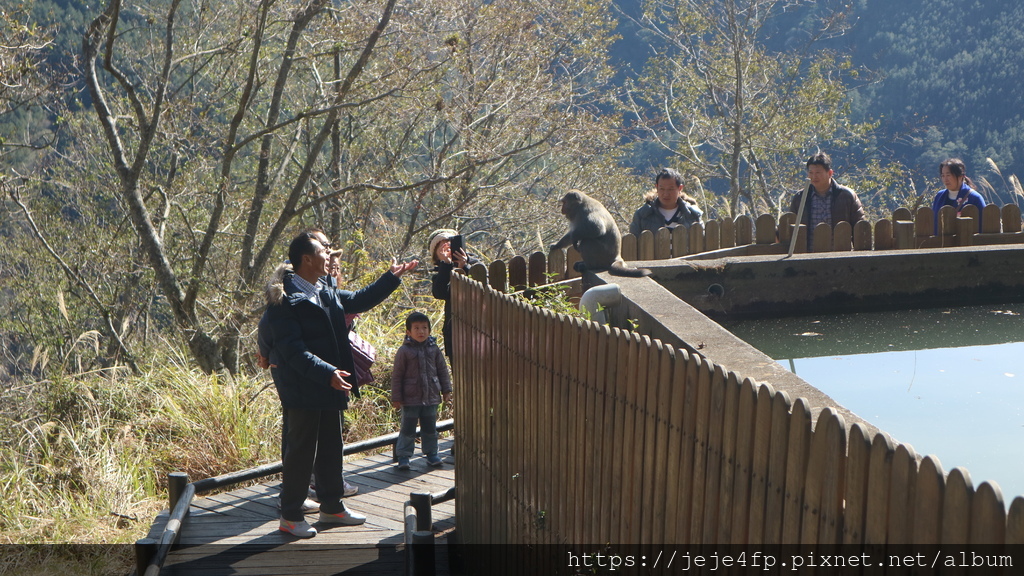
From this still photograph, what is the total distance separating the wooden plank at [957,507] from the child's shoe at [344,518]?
4034 mm

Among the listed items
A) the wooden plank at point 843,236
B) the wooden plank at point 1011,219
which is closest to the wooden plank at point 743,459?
the wooden plank at point 843,236

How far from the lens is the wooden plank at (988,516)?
67.4 inches

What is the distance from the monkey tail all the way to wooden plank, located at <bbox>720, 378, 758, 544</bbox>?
13.0ft

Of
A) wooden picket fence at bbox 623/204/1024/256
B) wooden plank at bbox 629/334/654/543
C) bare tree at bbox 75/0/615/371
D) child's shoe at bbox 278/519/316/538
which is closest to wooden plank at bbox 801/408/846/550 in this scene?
wooden plank at bbox 629/334/654/543

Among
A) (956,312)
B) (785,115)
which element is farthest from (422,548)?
(785,115)

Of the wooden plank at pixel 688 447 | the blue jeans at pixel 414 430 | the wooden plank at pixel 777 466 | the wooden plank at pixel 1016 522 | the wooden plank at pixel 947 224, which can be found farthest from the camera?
the wooden plank at pixel 947 224

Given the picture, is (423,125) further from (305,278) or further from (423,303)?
(305,278)

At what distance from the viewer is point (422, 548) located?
4473mm

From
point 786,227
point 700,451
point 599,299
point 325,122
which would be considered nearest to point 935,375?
point 599,299

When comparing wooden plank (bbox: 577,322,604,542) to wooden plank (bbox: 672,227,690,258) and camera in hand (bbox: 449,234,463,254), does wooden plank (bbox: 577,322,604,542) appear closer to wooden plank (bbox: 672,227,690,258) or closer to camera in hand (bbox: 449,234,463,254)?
camera in hand (bbox: 449,234,463,254)

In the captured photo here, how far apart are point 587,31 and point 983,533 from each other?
19.1 m

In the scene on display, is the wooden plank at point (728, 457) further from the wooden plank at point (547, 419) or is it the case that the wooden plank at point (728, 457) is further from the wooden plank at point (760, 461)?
the wooden plank at point (547, 419)

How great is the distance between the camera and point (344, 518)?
544 centimetres

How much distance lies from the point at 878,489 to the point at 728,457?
0.62 meters
